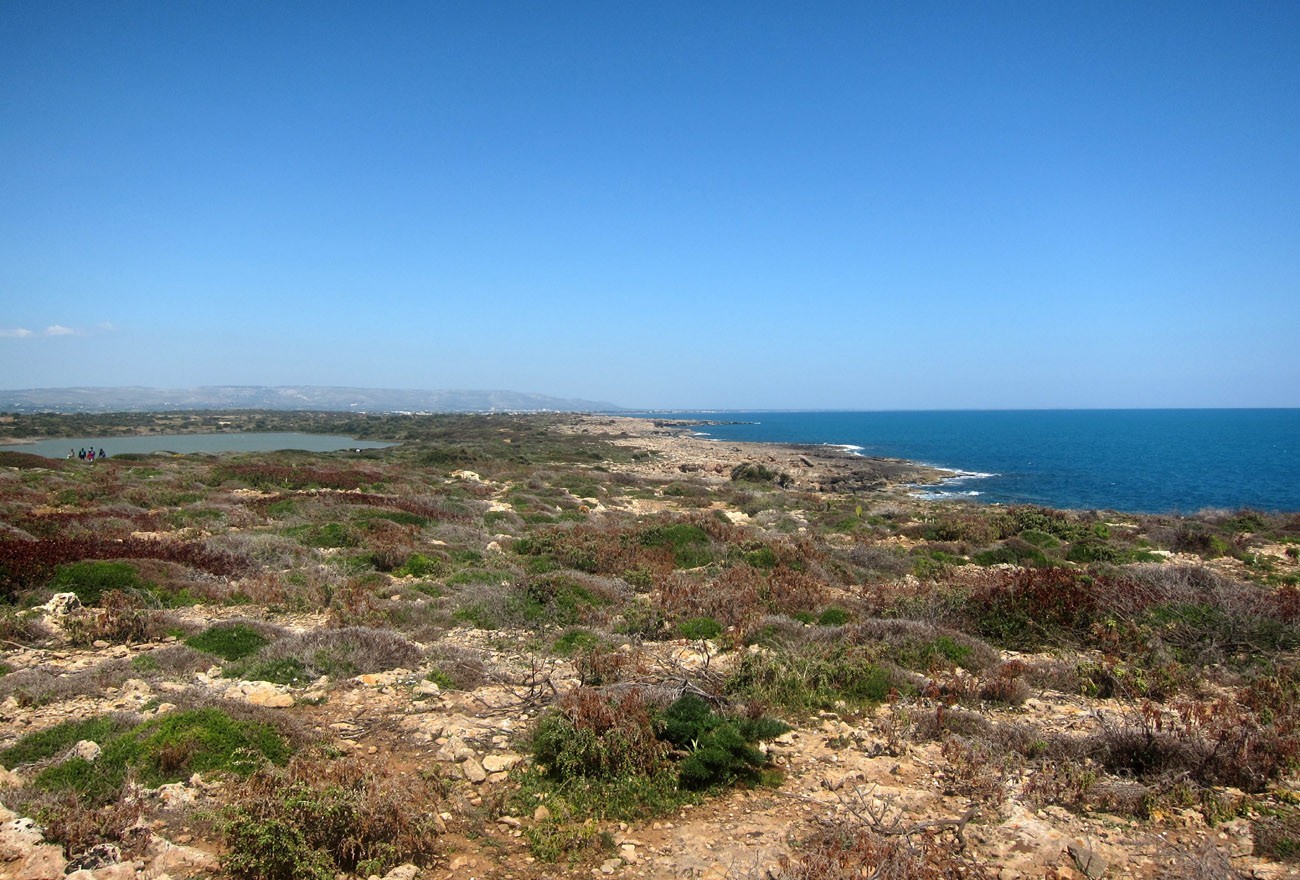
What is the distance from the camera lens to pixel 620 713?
5863mm

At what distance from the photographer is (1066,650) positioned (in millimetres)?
8820

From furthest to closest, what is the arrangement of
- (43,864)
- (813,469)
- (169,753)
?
(813,469), (169,753), (43,864)

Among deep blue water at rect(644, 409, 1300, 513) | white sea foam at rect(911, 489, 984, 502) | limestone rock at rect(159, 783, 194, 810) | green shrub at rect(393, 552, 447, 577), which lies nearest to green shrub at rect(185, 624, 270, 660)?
limestone rock at rect(159, 783, 194, 810)

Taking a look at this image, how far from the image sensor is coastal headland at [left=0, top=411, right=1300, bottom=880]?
4422mm

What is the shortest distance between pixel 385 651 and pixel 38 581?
589 centimetres

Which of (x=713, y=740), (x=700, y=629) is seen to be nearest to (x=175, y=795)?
(x=713, y=740)

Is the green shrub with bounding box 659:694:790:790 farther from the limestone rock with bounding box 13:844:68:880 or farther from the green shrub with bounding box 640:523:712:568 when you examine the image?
the green shrub with bounding box 640:523:712:568

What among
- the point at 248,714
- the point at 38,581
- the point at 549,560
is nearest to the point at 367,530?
the point at 549,560

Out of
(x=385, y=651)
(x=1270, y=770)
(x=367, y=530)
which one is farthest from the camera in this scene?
(x=367, y=530)

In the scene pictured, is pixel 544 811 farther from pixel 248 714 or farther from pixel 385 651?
pixel 385 651

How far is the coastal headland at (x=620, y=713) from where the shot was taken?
174 inches

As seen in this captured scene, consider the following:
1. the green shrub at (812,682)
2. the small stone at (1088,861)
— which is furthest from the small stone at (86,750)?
the small stone at (1088,861)

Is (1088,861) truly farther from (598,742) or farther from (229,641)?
(229,641)

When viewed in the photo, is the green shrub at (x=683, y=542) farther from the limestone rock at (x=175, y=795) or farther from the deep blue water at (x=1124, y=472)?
the deep blue water at (x=1124, y=472)
